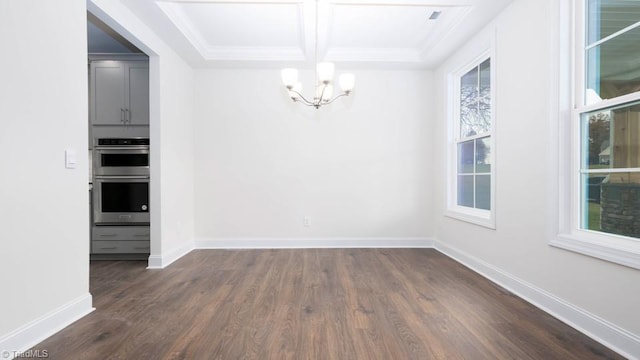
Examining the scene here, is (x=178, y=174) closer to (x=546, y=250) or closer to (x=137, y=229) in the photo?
(x=137, y=229)

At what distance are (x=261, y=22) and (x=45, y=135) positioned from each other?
7.47ft

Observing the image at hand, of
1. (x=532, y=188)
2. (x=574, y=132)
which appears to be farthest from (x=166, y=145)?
(x=574, y=132)

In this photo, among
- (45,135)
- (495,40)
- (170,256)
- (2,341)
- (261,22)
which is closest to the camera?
(2,341)

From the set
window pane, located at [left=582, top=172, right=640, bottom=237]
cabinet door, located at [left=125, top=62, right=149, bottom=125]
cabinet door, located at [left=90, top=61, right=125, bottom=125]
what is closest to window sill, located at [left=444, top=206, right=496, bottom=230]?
window pane, located at [left=582, top=172, right=640, bottom=237]

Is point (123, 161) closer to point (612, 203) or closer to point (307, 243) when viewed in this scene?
point (307, 243)

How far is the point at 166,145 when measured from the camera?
350 cm

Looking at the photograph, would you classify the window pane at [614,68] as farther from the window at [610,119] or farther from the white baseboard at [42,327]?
the white baseboard at [42,327]

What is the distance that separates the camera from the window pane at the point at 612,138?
1.78 m

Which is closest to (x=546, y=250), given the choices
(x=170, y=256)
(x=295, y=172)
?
(x=295, y=172)

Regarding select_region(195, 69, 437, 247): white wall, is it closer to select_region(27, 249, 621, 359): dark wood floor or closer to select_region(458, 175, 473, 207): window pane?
select_region(458, 175, 473, 207): window pane

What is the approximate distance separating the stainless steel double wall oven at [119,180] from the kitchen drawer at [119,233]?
74 mm

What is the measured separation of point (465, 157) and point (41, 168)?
4.07 m

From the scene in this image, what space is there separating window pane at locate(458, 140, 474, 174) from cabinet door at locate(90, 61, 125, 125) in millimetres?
4253

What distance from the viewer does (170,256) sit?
139 inches
